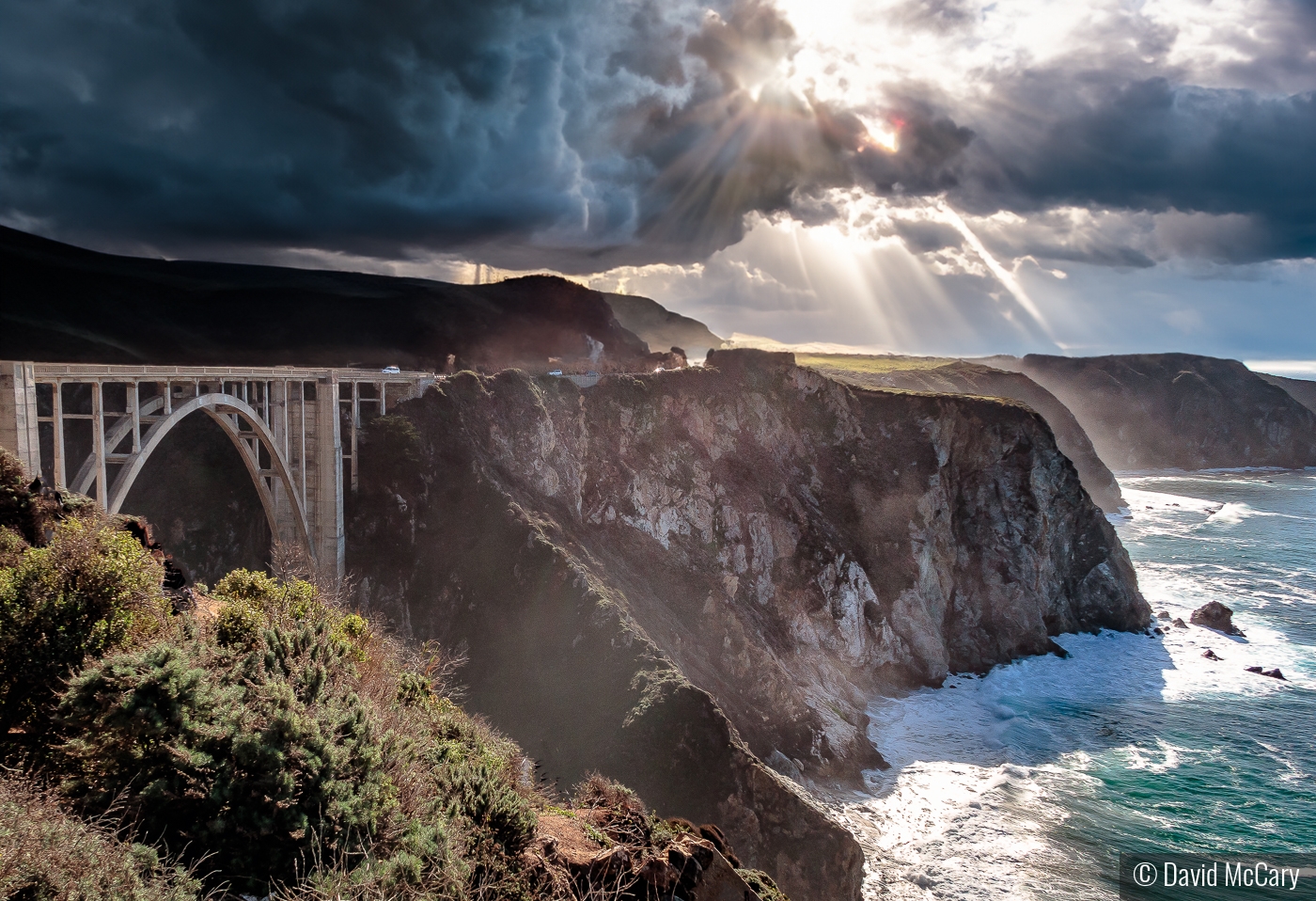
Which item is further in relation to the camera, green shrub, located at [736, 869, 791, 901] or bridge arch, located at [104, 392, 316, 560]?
bridge arch, located at [104, 392, 316, 560]

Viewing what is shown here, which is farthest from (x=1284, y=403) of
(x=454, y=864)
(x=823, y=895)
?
(x=454, y=864)

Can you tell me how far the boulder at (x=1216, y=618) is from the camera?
174 feet

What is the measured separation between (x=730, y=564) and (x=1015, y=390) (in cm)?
8544

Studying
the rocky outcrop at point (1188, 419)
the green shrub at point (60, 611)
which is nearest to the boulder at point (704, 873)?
the green shrub at point (60, 611)

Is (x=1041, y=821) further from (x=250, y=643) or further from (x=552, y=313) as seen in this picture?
(x=552, y=313)

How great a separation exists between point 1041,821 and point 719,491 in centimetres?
2537

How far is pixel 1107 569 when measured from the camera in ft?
187

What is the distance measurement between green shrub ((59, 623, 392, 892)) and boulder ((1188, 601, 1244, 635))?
214ft

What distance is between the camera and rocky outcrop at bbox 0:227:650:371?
8081 cm

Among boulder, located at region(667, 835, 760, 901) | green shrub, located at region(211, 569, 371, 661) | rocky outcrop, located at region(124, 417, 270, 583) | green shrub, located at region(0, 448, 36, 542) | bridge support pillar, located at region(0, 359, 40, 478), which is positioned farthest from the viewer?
rocky outcrop, located at region(124, 417, 270, 583)

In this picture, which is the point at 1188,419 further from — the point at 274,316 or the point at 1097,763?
the point at 274,316

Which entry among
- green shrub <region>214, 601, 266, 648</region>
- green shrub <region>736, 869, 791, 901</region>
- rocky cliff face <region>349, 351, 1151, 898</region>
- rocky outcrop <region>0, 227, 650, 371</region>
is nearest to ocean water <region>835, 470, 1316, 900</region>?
rocky cliff face <region>349, 351, 1151, 898</region>

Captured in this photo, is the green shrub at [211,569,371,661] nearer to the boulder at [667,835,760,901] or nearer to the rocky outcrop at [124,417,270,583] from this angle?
the boulder at [667,835,760,901]

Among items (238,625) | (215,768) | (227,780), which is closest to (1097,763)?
(238,625)
